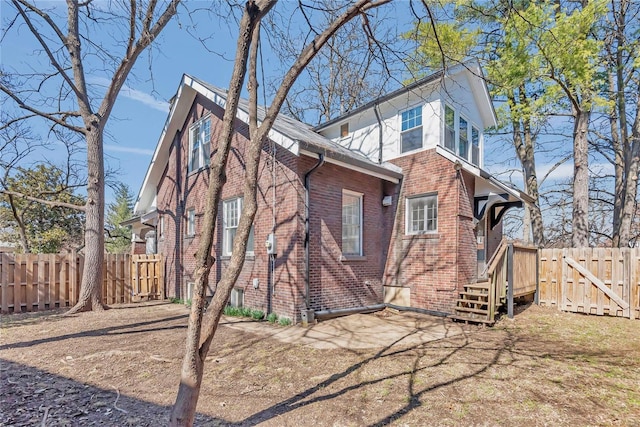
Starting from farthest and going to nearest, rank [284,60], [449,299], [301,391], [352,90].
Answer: [352,90], [449,299], [284,60], [301,391]

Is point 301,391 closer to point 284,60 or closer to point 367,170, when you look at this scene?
point 284,60

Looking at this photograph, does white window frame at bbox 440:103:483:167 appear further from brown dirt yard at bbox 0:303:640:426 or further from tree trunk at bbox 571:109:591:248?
brown dirt yard at bbox 0:303:640:426

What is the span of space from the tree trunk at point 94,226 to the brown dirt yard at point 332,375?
1.76 m

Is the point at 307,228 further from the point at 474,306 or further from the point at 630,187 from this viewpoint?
the point at 630,187

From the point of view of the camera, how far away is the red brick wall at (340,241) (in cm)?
782

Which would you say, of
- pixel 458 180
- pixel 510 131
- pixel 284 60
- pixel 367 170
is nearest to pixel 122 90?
pixel 284 60

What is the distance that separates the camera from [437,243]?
8727 millimetres

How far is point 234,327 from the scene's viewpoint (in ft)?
23.9

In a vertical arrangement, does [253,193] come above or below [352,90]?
below

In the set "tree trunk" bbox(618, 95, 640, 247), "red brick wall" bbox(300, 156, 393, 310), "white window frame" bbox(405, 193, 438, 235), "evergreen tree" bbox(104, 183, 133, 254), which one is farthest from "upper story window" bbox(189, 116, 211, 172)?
"evergreen tree" bbox(104, 183, 133, 254)

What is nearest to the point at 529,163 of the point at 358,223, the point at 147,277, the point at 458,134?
the point at 458,134

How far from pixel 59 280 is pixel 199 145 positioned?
5.87 meters

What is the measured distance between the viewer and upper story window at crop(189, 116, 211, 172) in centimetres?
1080

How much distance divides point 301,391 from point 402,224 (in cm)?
636
